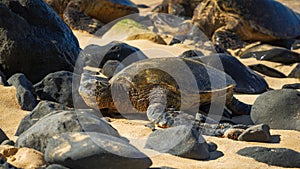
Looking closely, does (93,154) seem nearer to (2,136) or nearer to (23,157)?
(23,157)

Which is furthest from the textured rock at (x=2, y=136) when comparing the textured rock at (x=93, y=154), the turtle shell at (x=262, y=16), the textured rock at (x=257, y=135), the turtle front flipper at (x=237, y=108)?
the turtle shell at (x=262, y=16)

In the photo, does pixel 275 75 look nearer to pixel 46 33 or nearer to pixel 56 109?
pixel 46 33

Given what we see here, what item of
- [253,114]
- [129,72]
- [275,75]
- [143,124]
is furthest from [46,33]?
[275,75]

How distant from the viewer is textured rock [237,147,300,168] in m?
3.23

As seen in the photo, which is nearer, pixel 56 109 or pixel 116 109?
pixel 56 109

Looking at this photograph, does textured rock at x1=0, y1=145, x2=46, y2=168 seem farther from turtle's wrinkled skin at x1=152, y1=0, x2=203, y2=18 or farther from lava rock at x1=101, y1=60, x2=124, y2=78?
turtle's wrinkled skin at x1=152, y1=0, x2=203, y2=18

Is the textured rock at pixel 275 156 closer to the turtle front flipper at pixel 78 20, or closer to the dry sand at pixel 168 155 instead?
the dry sand at pixel 168 155

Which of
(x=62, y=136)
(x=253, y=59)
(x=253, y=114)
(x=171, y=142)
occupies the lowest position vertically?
(x=253, y=59)

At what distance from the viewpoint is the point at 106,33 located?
9.76 m

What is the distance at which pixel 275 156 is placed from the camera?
10.8 ft

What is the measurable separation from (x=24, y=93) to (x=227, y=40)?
631 cm

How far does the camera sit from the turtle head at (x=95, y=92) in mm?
4285

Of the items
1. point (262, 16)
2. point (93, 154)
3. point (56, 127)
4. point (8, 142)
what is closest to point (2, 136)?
point (8, 142)

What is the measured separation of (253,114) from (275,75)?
313cm
